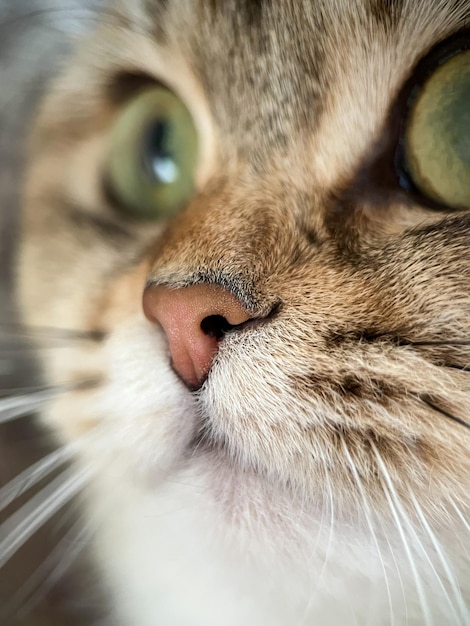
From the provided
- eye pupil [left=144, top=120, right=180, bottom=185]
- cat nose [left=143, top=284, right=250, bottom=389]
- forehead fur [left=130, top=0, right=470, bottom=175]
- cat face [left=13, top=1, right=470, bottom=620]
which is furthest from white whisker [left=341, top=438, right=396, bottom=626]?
eye pupil [left=144, top=120, right=180, bottom=185]

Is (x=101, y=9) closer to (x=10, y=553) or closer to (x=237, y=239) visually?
(x=237, y=239)

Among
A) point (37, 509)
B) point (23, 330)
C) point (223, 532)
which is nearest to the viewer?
point (223, 532)

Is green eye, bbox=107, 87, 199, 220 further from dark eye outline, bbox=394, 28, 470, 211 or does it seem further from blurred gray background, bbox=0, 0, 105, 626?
dark eye outline, bbox=394, 28, 470, 211

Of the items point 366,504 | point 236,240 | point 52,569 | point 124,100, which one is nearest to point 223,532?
point 366,504

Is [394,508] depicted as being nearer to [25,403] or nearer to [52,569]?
[25,403]

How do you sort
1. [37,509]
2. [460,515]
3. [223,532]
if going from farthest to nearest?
[37,509] → [223,532] → [460,515]

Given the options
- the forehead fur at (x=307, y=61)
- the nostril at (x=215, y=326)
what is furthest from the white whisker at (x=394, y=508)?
the forehead fur at (x=307, y=61)

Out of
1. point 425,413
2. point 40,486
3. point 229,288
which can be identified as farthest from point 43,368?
point 425,413
